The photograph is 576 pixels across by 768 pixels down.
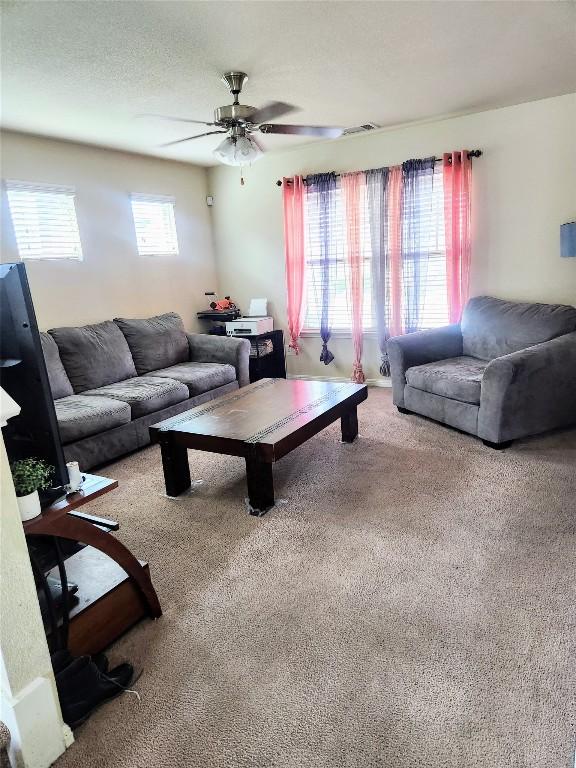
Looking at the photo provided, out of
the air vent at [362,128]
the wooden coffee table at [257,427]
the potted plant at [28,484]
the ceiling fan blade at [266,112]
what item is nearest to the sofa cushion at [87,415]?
the wooden coffee table at [257,427]

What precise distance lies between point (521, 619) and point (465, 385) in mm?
1820

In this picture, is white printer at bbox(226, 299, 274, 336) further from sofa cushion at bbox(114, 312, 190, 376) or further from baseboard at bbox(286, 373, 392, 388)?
baseboard at bbox(286, 373, 392, 388)

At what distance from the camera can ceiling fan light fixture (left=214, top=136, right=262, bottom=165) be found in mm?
2721

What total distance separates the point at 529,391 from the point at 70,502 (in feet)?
9.15

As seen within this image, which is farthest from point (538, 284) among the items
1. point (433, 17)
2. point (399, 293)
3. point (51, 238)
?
point (51, 238)

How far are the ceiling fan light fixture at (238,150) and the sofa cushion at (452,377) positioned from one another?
1.96 m

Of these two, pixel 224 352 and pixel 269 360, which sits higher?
pixel 224 352

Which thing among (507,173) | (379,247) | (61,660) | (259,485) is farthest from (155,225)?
(61,660)

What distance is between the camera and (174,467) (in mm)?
2824

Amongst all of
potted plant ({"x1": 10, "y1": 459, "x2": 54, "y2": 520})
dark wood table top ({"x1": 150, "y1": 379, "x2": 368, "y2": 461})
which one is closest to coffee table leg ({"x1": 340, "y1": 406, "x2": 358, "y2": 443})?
dark wood table top ({"x1": 150, "y1": 379, "x2": 368, "y2": 461})

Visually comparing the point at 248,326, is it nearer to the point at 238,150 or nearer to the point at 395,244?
the point at 395,244

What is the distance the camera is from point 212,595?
1974 mm

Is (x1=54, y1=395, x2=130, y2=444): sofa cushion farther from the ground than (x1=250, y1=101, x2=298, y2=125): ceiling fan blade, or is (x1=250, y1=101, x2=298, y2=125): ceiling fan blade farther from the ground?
(x1=250, y1=101, x2=298, y2=125): ceiling fan blade

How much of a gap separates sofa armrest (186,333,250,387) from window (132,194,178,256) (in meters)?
1.05
